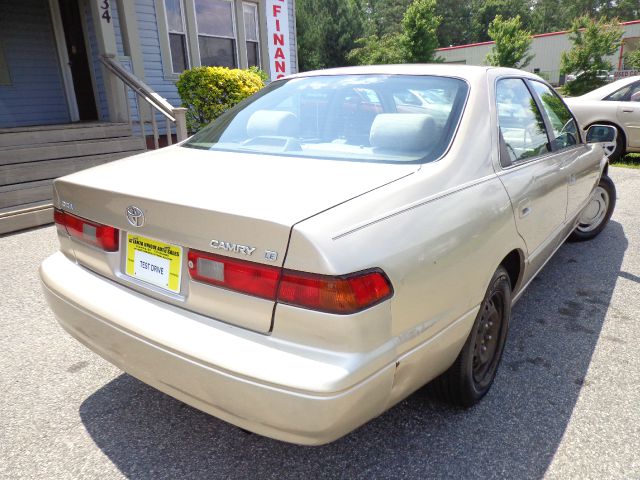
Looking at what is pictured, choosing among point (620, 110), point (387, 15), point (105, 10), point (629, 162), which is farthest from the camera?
point (387, 15)

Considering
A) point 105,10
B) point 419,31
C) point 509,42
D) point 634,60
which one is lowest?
point 634,60

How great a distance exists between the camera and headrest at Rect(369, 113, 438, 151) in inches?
83.5

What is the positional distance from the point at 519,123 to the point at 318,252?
188 centimetres

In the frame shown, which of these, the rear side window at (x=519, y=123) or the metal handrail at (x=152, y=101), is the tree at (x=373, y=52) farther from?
the rear side window at (x=519, y=123)

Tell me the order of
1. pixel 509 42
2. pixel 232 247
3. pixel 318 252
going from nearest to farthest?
1. pixel 318 252
2. pixel 232 247
3. pixel 509 42

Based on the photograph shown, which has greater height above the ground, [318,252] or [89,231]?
[318,252]

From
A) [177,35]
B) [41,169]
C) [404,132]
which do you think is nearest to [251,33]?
[177,35]

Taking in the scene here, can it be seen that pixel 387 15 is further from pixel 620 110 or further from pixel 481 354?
pixel 481 354

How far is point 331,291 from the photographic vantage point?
1461mm

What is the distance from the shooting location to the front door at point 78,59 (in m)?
8.76

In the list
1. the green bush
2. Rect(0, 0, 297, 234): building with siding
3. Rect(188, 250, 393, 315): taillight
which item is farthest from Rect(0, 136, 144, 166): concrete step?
Rect(188, 250, 393, 315): taillight

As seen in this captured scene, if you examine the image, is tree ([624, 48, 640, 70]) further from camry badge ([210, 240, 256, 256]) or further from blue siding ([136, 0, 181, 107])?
camry badge ([210, 240, 256, 256])

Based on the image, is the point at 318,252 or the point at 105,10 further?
the point at 105,10

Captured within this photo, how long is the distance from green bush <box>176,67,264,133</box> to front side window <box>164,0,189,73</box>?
1.07 metres
